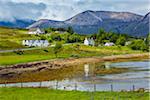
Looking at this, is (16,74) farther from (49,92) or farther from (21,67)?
(49,92)

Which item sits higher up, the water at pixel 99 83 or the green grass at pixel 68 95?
the green grass at pixel 68 95

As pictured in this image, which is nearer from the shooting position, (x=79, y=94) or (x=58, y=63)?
(x=79, y=94)

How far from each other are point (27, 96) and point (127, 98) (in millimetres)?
14759

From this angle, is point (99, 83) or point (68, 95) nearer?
point (68, 95)

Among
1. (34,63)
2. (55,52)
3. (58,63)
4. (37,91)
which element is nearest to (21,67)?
(34,63)

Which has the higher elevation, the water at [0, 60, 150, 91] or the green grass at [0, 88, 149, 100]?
the green grass at [0, 88, 149, 100]

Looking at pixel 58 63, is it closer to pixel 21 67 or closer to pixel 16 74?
pixel 21 67

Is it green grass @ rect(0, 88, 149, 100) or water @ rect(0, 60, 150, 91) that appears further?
water @ rect(0, 60, 150, 91)

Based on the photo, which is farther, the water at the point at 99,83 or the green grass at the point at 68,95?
the water at the point at 99,83

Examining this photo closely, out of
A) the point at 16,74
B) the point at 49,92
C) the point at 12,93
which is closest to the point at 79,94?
the point at 49,92

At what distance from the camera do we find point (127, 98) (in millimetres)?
52188

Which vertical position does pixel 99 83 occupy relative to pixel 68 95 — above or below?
below

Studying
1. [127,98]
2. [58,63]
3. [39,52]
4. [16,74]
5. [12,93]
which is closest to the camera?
[127,98]

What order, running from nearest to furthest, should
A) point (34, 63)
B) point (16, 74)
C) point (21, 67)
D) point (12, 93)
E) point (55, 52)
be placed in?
point (12, 93) < point (16, 74) < point (21, 67) < point (34, 63) < point (55, 52)
